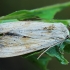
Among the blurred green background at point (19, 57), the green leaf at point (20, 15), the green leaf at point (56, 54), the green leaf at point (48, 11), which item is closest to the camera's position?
the green leaf at point (56, 54)

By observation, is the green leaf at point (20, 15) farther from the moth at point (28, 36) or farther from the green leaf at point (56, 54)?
the green leaf at point (56, 54)

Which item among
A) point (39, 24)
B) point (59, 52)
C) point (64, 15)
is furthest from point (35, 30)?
point (64, 15)

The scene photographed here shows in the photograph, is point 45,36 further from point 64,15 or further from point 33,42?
point 64,15

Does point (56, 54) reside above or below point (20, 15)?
below

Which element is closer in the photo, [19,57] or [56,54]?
[56,54]

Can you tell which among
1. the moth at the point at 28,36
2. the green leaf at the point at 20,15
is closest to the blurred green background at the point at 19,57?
the moth at the point at 28,36

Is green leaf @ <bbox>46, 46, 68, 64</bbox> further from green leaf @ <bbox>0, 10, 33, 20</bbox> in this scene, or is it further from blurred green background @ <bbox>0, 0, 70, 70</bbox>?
blurred green background @ <bbox>0, 0, 70, 70</bbox>

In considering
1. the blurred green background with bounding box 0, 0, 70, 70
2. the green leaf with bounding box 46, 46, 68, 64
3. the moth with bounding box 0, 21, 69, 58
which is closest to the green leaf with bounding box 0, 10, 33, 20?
the moth with bounding box 0, 21, 69, 58

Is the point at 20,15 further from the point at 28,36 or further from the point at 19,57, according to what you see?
the point at 19,57

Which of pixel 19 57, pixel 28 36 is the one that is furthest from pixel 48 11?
pixel 19 57
